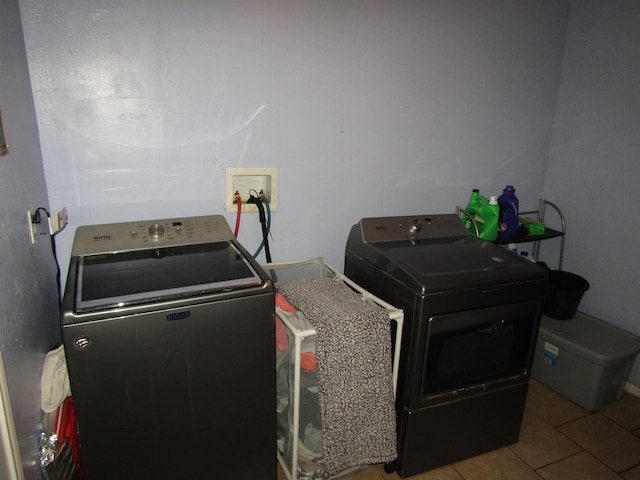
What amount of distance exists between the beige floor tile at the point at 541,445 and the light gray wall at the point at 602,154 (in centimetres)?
68

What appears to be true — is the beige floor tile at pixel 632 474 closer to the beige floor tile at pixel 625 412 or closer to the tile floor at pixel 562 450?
the tile floor at pixel 562 450

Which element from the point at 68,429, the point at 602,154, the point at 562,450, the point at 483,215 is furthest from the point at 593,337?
the point at 68,429

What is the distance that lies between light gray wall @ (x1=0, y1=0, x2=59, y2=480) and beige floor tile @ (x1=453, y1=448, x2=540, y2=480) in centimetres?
159

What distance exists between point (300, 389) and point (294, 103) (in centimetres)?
119

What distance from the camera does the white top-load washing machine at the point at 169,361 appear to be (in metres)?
1.21

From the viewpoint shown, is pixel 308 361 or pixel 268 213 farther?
pixel 268 213

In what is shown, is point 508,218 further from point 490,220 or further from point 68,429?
point 68,429

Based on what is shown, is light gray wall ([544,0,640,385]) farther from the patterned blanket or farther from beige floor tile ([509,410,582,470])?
the patterned blanket

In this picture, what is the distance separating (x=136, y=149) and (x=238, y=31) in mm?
621

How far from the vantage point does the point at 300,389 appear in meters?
1.55

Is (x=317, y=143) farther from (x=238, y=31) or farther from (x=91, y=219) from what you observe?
→ (x=91, y=219)

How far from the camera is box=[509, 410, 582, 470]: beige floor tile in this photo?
6.31ft

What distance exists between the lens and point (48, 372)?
1338mm

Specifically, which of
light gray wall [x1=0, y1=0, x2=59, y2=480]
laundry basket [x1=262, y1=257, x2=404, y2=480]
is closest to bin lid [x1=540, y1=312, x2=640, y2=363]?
laundry basket [x1=262, y1=257, x2=404, y2=480]
